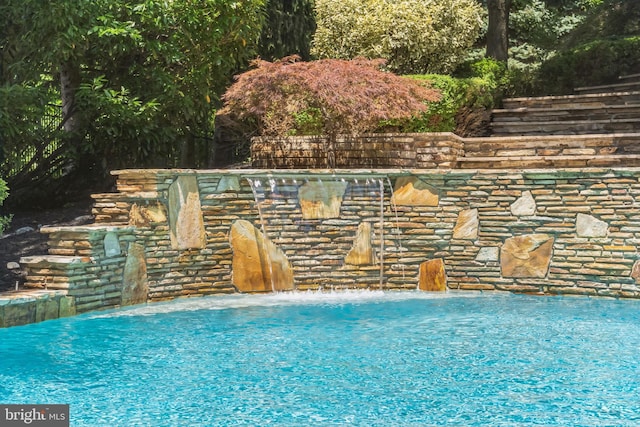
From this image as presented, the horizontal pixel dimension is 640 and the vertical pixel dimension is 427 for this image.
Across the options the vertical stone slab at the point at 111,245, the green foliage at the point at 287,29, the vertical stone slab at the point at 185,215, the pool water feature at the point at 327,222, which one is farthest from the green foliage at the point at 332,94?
the green foliage at the point at 287,29

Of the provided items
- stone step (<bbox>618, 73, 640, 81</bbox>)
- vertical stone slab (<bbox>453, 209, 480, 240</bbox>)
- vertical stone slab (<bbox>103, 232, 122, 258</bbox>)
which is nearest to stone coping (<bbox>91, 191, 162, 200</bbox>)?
vertical stone slab (<bbox>103, 232, 122, 258</bbox>)

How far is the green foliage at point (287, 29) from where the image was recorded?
1753 cm

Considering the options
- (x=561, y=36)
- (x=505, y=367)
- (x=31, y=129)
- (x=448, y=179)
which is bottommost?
(x=505, y=367)

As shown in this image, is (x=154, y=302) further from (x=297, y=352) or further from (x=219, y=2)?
(x=219, y=2)

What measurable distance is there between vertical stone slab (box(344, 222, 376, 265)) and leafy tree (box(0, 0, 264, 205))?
4291 millimetres

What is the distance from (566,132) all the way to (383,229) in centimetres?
566

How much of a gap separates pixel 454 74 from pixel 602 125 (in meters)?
3.72

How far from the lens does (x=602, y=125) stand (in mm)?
15250

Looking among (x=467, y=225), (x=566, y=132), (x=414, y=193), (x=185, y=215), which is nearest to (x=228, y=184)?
(x=185, y=215)

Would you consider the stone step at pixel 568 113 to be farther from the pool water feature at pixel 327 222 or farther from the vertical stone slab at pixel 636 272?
the pool water feature at pixel 327 222

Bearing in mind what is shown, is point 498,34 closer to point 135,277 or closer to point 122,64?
point 122,64

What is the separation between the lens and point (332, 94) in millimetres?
12344

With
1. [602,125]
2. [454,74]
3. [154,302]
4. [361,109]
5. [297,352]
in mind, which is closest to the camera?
[297,352]

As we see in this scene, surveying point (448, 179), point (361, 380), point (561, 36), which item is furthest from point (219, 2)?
point (561, 36)
